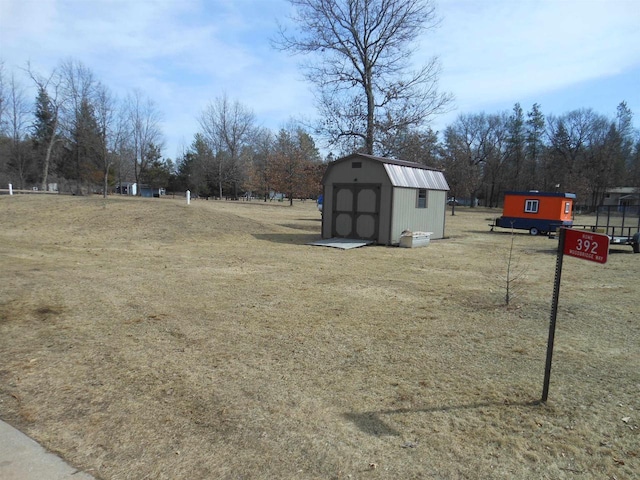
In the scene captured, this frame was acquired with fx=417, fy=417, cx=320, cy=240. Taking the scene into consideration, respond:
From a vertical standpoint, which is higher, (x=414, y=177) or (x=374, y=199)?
(x=414, y=177)

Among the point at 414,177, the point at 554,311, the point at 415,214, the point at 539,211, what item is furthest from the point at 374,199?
the point at 539,211

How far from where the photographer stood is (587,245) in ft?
10.4

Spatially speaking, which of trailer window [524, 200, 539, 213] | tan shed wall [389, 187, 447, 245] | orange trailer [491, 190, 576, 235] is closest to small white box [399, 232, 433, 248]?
tan shed wall [389, 187, 447, 245]

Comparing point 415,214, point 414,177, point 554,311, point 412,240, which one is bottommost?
point 412,240

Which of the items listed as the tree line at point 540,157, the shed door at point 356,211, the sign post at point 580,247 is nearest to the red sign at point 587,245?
the sign post at point 580,247

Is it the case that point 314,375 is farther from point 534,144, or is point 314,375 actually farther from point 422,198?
point 534,144

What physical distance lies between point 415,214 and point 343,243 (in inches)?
152

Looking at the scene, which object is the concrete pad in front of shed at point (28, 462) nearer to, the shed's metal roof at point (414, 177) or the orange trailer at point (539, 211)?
the shed's metal roof at point (414, 177)

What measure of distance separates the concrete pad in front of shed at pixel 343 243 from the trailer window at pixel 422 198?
3209mm

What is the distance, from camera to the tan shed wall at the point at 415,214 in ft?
52.9

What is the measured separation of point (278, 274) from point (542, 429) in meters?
6.66

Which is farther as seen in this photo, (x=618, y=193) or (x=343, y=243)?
(x=618, y=193)

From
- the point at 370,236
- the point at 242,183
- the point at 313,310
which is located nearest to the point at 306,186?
the point at 242,183

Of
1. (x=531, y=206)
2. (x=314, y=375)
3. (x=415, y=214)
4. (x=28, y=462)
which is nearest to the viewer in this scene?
(x=28, y=462)
